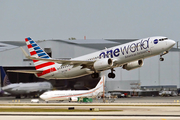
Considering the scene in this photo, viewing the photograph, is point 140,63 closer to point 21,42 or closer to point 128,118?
point 128,118

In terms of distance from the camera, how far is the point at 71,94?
89.1 metres

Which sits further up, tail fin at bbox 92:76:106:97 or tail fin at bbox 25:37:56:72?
tail fin at bbox 25:37:56:72

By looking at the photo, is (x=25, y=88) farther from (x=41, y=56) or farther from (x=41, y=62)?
(x=41, y=56)

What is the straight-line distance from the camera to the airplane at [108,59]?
49.2 meters

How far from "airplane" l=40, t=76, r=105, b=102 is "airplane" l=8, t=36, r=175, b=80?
23671 mm

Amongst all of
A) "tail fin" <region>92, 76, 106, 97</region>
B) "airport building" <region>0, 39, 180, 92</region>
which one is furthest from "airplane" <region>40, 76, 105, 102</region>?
"airport building" <region>0, 39, 180, 92</region>

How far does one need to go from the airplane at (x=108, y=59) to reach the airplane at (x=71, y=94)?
77.7 feet

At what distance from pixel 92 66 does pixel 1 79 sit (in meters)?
47.9

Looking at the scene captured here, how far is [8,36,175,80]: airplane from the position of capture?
4916cm

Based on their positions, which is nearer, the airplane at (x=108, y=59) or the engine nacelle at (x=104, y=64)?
the airplane at (x=108, y=59)

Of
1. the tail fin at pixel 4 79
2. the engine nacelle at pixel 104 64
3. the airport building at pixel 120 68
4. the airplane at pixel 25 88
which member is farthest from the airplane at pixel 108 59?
the airport building at pixel 120 68

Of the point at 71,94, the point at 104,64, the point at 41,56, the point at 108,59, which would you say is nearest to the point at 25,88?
the point at 71,94

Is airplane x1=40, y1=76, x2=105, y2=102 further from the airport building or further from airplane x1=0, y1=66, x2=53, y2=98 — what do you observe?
the airport building

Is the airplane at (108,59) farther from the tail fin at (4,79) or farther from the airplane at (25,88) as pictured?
the tail fin at (4,79)
